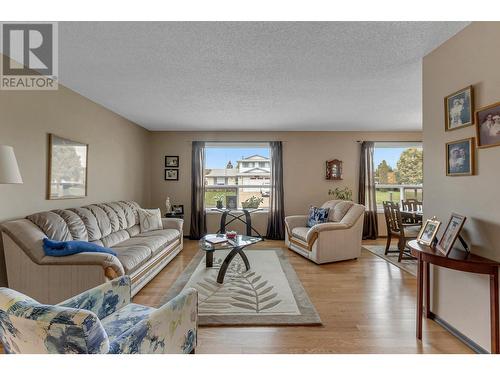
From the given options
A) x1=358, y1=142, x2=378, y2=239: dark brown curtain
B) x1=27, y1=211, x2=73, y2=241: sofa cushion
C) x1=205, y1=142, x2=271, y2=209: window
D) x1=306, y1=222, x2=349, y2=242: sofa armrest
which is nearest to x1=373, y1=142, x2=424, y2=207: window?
x1=358, y1=142, x2=378, y2=239: dark brown curtain

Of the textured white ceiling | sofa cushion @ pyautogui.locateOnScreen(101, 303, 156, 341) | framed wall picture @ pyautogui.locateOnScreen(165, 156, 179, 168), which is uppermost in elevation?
the textured white ceiling

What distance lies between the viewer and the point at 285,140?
5.78 metres

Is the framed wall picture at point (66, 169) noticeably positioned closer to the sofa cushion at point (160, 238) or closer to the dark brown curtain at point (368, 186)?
the sofa cushion at point (160, 238)

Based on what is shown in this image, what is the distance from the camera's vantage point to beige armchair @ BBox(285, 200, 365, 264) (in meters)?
3.92

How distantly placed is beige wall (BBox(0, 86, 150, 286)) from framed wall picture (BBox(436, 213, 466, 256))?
3.86 metres

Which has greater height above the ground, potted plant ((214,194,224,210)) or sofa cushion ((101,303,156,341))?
potted plant ((214,194,224,210))

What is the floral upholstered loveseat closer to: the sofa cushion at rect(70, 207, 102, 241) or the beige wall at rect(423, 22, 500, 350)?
the sofa cushion at rect(70, 207, 102, 241)

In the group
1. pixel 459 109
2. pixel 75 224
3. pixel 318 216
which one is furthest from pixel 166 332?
pixel 318 216

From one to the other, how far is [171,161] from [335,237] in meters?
3.95

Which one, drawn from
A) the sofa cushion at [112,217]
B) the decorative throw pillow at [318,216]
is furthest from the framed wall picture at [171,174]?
the decorative throw pillow at [318,216]

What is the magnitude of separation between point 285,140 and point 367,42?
11.9 ft

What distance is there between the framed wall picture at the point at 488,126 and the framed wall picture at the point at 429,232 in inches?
25.9

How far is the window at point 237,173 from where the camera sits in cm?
594
